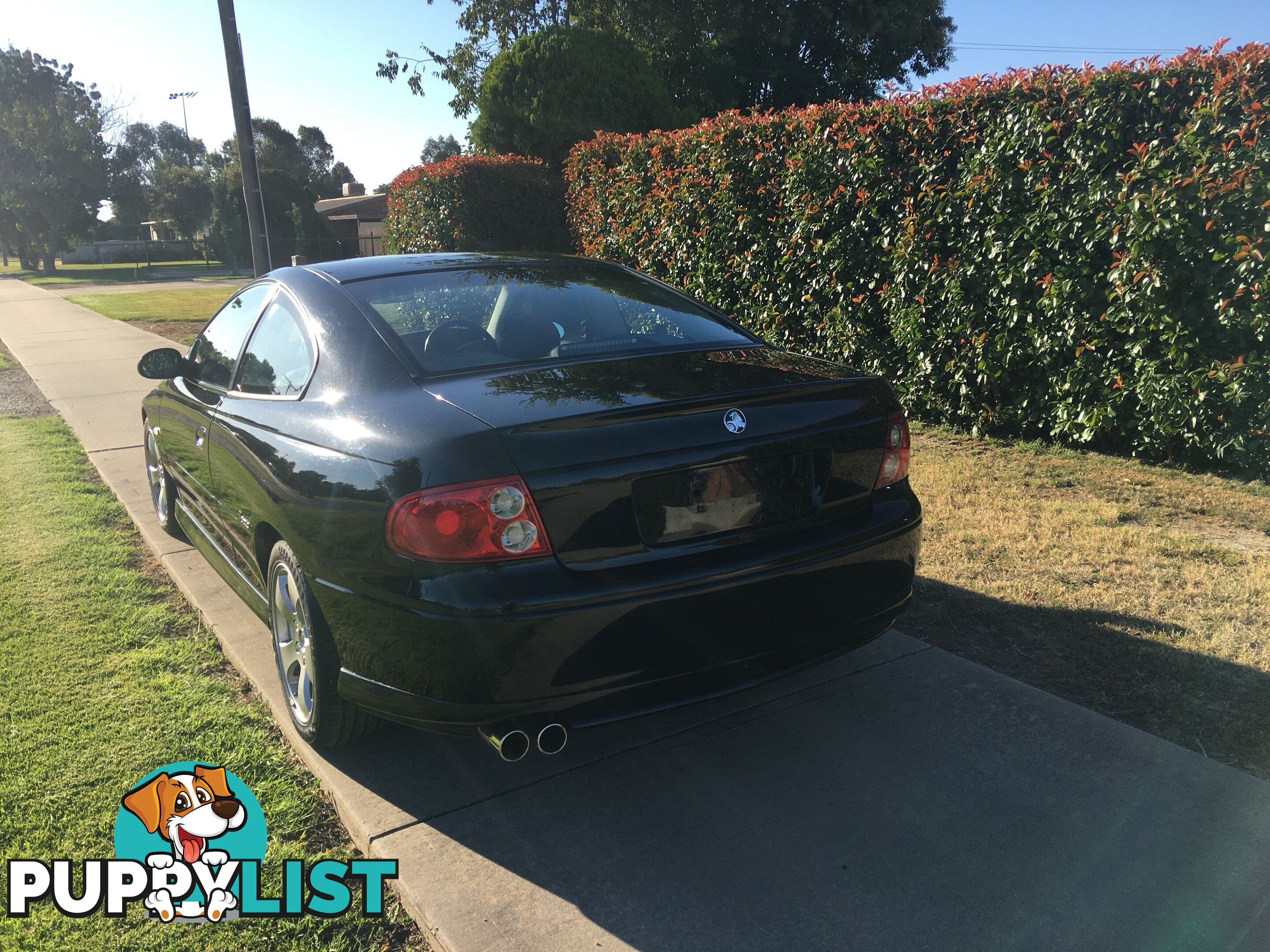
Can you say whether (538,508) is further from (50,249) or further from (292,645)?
(50,249)

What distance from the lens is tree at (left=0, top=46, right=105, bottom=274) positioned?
2019 inches

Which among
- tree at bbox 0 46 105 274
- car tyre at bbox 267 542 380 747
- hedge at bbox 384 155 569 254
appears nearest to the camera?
car tyre at bbox 267 542 380 747

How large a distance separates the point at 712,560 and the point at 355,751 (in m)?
1.46

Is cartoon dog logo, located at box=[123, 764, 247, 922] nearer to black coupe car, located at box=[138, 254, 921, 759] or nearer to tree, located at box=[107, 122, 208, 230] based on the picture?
black coupe car, located at box=[138, 254, 921, 759]

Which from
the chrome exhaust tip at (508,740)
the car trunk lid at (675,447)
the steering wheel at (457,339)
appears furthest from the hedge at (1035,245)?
the chrome exhaust tip at (508,740)

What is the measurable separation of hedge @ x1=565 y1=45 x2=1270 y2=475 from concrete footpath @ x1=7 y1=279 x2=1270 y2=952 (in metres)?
3.20

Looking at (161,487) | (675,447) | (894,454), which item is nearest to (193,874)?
(675,447)

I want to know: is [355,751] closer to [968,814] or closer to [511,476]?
[511,476]

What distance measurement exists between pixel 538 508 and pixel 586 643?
1.23ft

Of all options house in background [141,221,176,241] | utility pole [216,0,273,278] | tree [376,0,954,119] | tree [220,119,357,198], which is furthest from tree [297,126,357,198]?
utility pole [216,0,273,278]

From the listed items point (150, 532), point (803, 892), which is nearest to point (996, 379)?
point (803, 892)

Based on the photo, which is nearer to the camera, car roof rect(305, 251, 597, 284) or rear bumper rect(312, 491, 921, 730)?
rear bumper rect(312, 491, 921, 730)

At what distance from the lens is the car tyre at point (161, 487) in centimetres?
532

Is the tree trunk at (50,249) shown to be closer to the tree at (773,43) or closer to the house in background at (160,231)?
the house in background at (160,231)
